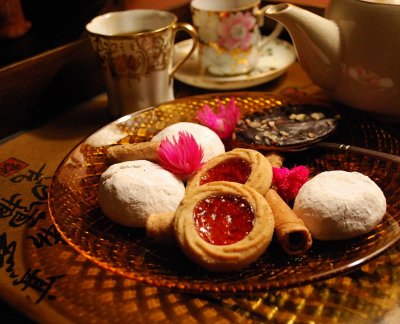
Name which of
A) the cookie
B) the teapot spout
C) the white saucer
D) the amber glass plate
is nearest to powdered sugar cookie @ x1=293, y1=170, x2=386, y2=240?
the amber glass plate

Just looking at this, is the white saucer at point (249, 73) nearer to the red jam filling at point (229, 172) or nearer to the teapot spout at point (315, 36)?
the teapot spout at point (315, 36)

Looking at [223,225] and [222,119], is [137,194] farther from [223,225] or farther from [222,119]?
[222,119]

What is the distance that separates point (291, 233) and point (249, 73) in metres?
→ 0.60

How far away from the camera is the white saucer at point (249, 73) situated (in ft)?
3.33

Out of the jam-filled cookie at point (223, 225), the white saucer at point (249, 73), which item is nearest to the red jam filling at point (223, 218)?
the jam-filled cookie at point (223, 225)

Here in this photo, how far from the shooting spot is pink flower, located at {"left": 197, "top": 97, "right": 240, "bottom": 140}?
81 cm

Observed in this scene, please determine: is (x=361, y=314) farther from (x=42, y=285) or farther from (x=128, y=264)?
(x=42, y=285)

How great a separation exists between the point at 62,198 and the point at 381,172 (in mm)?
484

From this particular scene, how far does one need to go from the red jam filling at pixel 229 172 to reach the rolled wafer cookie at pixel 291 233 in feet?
0.31

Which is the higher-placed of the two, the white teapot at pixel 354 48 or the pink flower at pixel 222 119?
the white teapot at pixel 354 48

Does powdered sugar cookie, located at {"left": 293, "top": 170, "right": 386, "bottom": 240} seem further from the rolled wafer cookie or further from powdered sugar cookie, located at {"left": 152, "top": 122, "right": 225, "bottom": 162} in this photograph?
powdered sugar cookie, located at {"left": 152, "top": 122, "right": 225, "bottom": 162}

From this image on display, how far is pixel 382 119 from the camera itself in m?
0.82

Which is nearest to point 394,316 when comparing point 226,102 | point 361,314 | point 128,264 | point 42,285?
point 361,314

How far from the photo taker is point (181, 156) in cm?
67
